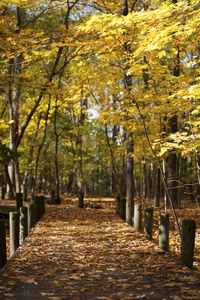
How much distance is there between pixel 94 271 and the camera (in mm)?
4672

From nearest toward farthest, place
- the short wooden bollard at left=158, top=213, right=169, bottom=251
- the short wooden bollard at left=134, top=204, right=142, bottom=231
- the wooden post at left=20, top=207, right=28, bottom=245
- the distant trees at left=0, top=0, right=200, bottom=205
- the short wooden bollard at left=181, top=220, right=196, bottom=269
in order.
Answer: the short wooden bollard at left=181, top=220, right=196, bottom=269 → the short wooden bollard at left=158, top=213, right=169, bottom=251 → the distant trees at left=0, top=0, right=200, bottom=205 → the wooden post at left=20, top=207, right=28, bottom=245 → the short wooden bollard at left=134, top=204, right=142, bottom=231

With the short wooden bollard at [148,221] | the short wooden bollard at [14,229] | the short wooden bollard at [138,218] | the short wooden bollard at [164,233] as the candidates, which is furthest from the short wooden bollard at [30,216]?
the short wooden bollard at [164,233]

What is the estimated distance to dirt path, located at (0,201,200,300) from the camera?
12.2ft

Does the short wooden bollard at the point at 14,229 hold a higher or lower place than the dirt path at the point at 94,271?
higher

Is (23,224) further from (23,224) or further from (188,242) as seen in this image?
(188,242)

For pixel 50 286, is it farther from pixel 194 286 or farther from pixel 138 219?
pixel 138 219

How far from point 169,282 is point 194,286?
337 millimetres

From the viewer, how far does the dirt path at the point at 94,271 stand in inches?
147

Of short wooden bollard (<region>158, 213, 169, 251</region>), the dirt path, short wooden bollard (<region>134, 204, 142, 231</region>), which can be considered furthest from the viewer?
short wooden bollard (<region>134, 204, 142, 231</region>)

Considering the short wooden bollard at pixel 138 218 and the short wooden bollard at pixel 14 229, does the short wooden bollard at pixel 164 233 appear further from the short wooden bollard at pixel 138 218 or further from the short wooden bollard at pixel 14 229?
the short wooden bollard at pixel 14 229

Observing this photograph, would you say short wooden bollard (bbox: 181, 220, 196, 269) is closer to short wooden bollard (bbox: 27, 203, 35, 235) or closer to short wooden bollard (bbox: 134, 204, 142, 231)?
short wooden bollard (bbox: 134, 204, 142, 231)

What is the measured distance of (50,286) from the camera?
3.99 meters

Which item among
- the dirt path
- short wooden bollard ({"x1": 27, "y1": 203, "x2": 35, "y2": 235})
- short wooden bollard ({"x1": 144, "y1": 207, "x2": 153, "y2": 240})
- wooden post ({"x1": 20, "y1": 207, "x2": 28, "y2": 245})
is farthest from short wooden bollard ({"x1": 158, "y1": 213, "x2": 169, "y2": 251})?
short wooden bollard ({"x1": 27, "y1": 203, "x2": 35, "y2": 235})

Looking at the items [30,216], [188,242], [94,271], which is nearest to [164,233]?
[188,242]
